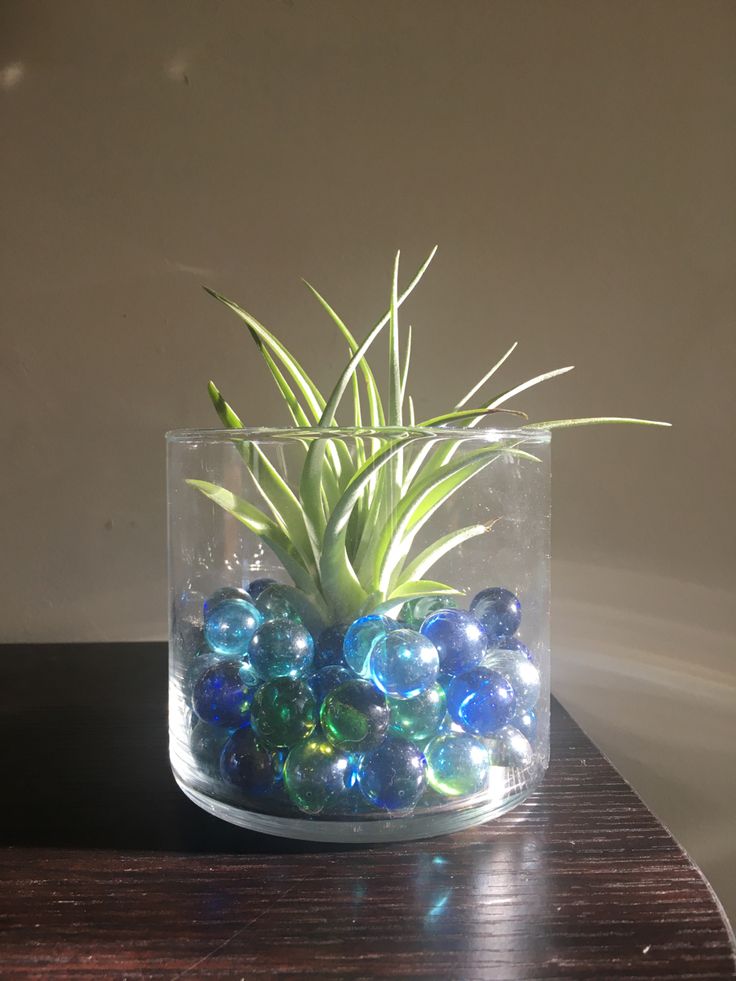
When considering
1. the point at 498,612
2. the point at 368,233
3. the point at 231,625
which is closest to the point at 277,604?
the point at 231,625

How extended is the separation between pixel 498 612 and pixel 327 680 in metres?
0.13

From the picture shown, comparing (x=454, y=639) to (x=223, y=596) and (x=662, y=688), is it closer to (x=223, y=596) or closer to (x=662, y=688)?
(x=223, y=596)

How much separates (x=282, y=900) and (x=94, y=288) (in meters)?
0.61

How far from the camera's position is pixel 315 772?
0.39 m

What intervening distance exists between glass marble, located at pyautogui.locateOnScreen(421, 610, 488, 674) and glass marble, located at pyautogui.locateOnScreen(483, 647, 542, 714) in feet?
0.06

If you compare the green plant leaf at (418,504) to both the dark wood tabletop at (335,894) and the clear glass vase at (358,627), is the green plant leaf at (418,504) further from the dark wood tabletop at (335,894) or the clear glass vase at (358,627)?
the dark wood tabletop at (335,894)

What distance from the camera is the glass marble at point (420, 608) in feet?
1.55

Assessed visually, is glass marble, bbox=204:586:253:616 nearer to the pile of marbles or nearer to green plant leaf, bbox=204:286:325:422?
the pile of marbles

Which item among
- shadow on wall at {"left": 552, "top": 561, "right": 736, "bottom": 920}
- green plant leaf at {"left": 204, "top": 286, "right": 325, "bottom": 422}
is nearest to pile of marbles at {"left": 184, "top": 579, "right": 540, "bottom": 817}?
green plant leaf at {"left": 204, "top": 286, "right": 325, "bottom": 422}

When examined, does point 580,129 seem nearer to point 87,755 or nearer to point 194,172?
point 194,172

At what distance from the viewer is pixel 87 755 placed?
0.54 metres

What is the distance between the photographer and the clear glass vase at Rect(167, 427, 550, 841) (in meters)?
0.40

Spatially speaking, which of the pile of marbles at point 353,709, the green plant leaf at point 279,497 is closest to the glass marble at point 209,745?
the pile of marbles at point 353,709

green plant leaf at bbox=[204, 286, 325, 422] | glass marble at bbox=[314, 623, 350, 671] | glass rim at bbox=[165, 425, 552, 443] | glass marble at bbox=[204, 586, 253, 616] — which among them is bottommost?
glass marble at bbox=[314, 623, 350, 671]
